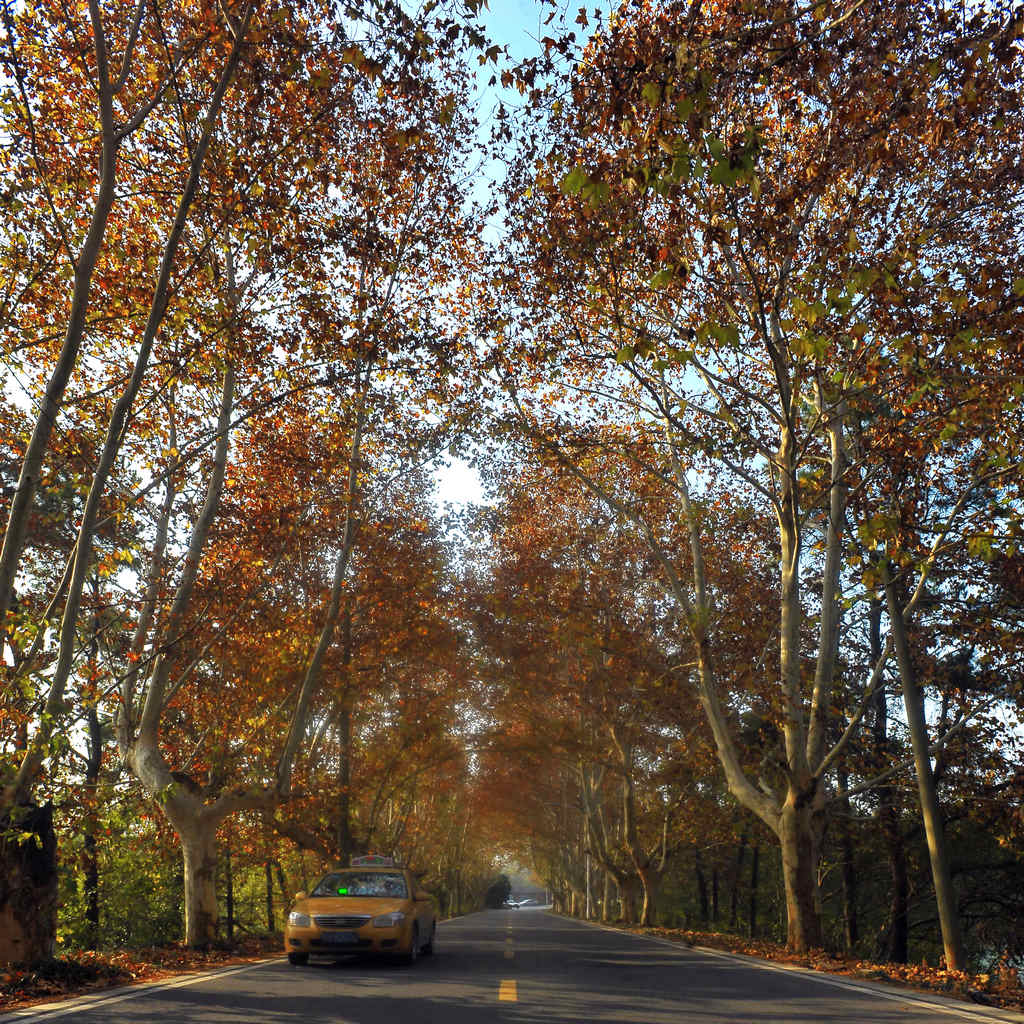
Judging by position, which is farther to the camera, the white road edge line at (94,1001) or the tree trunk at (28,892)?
the tree trunk at (28,892)

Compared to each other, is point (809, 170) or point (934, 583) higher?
point (809, 170)

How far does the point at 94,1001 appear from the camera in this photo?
25.6 feet

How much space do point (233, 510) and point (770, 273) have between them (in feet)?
33.3

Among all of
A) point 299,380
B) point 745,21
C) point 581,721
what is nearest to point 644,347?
point 745,21

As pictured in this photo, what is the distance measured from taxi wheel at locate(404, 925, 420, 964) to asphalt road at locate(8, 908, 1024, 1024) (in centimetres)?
24

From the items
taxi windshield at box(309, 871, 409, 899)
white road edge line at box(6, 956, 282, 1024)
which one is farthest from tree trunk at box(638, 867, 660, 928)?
white road edge line at box(6, 956, 282, 1024)

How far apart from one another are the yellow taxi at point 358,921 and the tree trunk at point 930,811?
8779 mm

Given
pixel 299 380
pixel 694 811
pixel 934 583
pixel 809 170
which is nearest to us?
pixel 809 170

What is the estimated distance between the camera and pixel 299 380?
1217 centimetres

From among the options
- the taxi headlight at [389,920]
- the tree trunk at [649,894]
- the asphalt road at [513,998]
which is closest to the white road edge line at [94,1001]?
the asphalt road at [513,998]

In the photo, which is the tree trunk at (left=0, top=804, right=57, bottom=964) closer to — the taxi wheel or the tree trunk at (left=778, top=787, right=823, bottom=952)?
the taxi wheel

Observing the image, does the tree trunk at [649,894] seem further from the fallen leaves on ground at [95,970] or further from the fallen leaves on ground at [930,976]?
the fallen leaves on ground at [95,970]

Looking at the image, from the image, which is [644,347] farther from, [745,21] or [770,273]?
[770,273]

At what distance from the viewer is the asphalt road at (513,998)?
6.94 m
